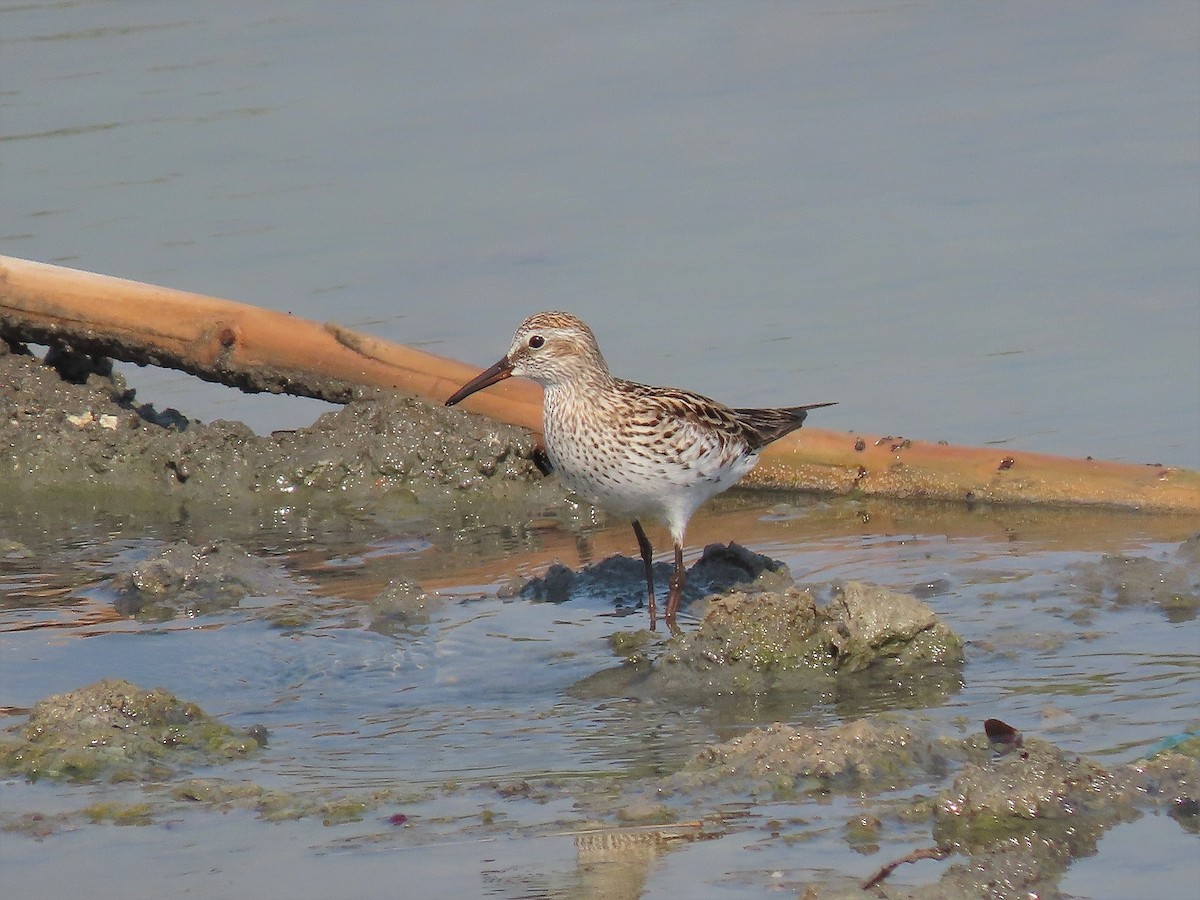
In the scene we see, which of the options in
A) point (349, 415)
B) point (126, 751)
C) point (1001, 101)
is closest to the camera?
point (126, 751)

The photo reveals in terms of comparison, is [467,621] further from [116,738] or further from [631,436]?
[116,738]

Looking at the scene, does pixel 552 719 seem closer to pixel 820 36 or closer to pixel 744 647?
pixel 744 647

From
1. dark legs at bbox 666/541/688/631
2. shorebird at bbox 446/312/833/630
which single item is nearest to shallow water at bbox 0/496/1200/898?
dark legs at bbox 666/541/688/631

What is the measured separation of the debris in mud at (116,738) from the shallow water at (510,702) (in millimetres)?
112

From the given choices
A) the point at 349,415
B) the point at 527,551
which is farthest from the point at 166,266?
the point at 527,551

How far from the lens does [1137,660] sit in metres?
6.19

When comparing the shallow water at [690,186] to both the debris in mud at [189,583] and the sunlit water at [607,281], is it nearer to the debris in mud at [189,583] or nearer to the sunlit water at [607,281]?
the sunlit water at [607,281]

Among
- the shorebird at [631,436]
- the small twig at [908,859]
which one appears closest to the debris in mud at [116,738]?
the shorebird at [631,436]

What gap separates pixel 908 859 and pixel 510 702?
6.64ft

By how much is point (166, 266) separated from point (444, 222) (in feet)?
5.61

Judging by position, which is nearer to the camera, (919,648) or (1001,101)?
(919,648)

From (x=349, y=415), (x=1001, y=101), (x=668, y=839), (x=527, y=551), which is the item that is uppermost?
(x=1001, y=101)

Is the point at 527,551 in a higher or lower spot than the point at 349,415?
lower

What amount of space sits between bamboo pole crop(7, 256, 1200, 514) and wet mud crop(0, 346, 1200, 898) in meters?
0.17
